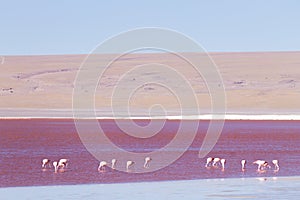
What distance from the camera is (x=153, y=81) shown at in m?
115

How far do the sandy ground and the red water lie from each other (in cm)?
3684

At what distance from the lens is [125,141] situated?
4350 cm

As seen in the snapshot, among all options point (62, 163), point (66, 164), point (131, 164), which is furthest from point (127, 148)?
point (62, 163)

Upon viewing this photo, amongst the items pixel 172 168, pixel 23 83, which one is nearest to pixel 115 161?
pixel 172 168

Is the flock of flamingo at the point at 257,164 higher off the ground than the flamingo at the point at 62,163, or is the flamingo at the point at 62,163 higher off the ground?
the flamingo at the point at 62,163

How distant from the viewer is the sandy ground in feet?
324

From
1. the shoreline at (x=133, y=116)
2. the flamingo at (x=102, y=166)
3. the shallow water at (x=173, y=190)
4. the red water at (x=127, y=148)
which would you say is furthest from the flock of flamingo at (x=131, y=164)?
the shoreline at (x=133, y=116)

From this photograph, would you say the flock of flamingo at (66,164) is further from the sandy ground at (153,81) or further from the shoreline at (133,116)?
the sandy ground at (153,81)

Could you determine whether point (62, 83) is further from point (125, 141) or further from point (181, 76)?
point (125, 141)

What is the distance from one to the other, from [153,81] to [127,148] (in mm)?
76200

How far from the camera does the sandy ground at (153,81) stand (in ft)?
324

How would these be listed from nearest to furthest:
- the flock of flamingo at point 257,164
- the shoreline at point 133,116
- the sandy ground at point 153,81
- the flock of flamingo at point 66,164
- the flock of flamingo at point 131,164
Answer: the flock of flamingo at point 66,164 → the flock of flamingo at point 131,164 → the flock of flamingo at point 257,164 → the shoreline at point 133,116 → the sandy ground at point 153,81

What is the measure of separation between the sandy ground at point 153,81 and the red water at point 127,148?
36.8m

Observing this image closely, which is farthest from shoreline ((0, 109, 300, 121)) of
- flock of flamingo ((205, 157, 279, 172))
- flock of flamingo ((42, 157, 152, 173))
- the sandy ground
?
flock of flamingo ((42, 157, 152, 173))
